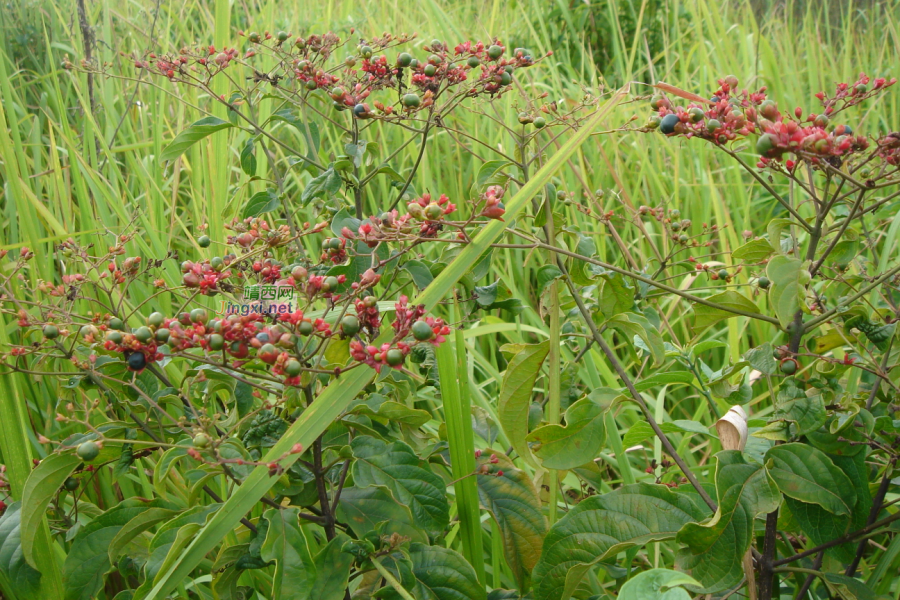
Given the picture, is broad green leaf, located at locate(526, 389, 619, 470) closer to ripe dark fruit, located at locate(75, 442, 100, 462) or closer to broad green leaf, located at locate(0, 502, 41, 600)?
ripe dark fruit, located at locate(75, 442, 100, 462)

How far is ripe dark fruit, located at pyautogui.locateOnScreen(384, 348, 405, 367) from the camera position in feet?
3.09

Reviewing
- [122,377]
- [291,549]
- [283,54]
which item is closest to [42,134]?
[283,54]

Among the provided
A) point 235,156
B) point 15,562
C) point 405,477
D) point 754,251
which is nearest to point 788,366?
point 754,251

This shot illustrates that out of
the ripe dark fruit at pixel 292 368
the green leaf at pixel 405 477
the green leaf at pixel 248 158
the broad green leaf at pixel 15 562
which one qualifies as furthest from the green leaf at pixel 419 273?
the broad green leaf at pixel 15 562

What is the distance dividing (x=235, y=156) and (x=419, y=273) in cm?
226

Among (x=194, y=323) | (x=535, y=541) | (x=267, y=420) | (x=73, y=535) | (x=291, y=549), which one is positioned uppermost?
(x=194, y=323)

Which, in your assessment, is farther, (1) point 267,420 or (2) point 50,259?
(2) point 50,259

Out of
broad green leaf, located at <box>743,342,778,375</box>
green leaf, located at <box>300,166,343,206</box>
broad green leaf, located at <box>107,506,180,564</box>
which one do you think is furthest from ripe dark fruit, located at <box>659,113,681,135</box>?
broad green leaf, located at <box>107,506,180,564</box>

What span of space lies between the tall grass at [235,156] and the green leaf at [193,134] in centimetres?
12

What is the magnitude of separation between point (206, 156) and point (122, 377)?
126 cm

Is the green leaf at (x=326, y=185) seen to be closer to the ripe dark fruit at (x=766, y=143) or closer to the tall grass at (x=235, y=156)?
the tall grass at (x=235, y=156)

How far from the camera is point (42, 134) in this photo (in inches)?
138

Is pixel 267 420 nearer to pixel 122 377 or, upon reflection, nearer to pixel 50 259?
pixel 122 377

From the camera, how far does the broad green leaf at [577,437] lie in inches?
49.5
